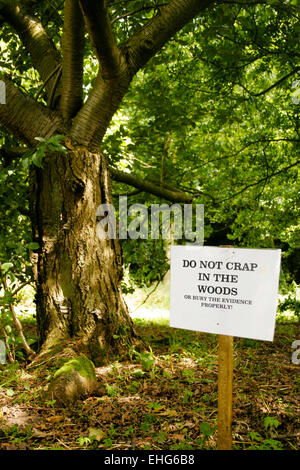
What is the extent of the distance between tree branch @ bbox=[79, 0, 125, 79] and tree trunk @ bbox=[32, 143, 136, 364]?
2.68 ft

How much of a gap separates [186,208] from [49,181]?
10.4 feet

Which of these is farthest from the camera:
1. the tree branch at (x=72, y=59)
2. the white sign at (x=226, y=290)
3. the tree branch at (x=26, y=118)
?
the tree branch at (x=26, y=118)

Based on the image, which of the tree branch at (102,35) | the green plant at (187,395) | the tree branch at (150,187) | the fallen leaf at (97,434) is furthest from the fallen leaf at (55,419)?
the tree branch at (150,187)

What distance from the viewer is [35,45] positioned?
13.3 ft

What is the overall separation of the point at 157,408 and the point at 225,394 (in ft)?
2.72

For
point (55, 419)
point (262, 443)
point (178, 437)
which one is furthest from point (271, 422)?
point (55, 419)

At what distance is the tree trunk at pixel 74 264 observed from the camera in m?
3.54

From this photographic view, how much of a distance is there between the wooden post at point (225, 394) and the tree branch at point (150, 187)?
3.48m

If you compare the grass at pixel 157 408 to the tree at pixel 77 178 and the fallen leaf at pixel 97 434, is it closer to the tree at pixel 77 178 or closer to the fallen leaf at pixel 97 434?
the fallen leaf at pixel 97 434

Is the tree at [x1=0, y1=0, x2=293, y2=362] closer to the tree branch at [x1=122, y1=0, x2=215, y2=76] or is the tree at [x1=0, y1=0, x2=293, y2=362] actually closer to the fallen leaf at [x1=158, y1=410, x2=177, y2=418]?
the tree branch at [x1=122, y1=0, x2=215, y2=76]

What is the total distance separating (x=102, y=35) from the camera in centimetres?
298

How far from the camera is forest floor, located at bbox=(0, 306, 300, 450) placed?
97.7 inches

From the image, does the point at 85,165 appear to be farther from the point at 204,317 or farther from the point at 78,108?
the point at 204,317

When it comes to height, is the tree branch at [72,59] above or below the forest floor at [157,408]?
above
